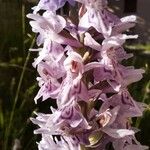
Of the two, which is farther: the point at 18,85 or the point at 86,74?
the point at 18,85

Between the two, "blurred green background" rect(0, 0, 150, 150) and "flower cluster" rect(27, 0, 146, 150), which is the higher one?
"flower cluster" rect(27, 0, 146, 150)

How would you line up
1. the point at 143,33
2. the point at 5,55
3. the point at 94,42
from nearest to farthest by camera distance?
the point at 94,42 < the point at 5,55 < the point at 143,33

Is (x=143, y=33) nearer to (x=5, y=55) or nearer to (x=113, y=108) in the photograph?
(x=5, y=55)

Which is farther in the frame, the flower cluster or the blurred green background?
the blurred green background

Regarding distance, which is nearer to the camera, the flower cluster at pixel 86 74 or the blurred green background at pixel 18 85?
the flower cluster at pixel 86 74

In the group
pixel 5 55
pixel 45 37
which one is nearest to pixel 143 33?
pixel 5 55
